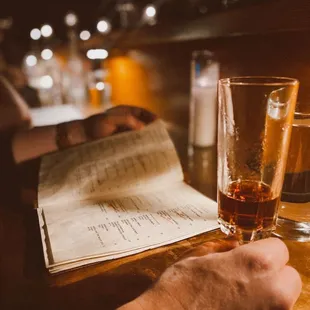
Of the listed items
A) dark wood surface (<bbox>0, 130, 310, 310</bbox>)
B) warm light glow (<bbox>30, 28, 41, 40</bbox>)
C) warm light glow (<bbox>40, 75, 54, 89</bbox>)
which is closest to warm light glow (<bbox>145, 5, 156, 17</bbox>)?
dark wood surface (<bbox>0, 130, 310, 310</bbox>)

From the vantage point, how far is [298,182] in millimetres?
547

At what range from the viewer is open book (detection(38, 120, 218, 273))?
50cm

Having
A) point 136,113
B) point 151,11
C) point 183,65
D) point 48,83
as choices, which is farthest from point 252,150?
point 48,83

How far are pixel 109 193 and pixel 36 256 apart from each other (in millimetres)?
223

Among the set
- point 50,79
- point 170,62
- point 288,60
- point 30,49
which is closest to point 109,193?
point 288,60

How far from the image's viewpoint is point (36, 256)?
49 centimetres

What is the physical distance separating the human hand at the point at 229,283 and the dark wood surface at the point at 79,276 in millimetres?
37

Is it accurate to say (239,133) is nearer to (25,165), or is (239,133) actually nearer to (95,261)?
(95,261)

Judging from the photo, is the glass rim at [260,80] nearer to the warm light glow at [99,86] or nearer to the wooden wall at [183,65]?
the wooden wall at [183,65]

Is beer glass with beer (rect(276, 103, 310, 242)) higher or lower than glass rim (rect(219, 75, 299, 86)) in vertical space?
lower

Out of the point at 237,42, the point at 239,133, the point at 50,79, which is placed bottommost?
the point at 50,79

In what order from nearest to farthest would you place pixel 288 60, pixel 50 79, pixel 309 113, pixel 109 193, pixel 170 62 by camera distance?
pixel 309 113, pixel 109 193, pixel 288 60, pixel 170 62, pixel 50 79

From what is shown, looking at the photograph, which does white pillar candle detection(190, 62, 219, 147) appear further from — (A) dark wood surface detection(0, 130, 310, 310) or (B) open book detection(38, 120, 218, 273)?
(A) dark wood surface detection(0, 130, 310, 310)

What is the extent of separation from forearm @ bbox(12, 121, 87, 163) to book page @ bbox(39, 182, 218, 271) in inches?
14.4
